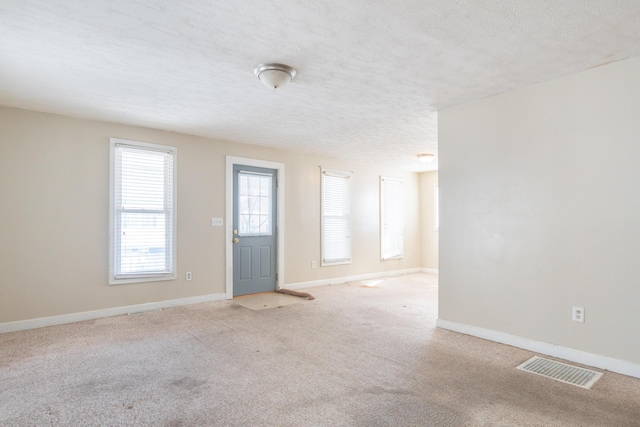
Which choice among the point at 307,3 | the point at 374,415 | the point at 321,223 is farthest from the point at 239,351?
the point at 321,223

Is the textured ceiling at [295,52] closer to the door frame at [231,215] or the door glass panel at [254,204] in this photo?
the door frame at [231,215]

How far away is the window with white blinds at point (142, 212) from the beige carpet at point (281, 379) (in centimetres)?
77

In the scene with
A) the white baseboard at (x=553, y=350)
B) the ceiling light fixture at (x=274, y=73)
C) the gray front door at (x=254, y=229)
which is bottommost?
the white baseboard at (x=553, y=350)

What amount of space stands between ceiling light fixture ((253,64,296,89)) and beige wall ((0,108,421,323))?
2.57 meters

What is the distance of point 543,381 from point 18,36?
4456 millimetres

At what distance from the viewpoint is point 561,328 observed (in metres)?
3.13

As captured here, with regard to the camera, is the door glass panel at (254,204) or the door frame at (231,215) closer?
the door frame at (231,215)

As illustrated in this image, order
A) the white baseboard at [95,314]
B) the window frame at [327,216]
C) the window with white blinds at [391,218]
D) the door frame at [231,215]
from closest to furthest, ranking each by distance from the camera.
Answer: the white baseboard at [95,314], the door frame at [231,215], the window frame at [327,216], the window with white blinds at [391,218]

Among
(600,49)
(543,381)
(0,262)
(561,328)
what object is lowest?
(543,381)

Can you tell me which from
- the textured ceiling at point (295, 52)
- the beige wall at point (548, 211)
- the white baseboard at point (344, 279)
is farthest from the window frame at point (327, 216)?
the beige wall at point (548, 211)

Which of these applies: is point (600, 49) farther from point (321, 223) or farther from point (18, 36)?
point (321, 223)

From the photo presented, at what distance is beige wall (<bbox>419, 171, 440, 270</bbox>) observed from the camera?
839 centimetres

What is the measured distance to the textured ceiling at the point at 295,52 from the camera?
220 centimetres

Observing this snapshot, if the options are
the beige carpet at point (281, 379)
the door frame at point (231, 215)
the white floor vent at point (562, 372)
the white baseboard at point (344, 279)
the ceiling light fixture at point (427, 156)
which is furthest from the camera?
the white baseboard at point (344, 279)
